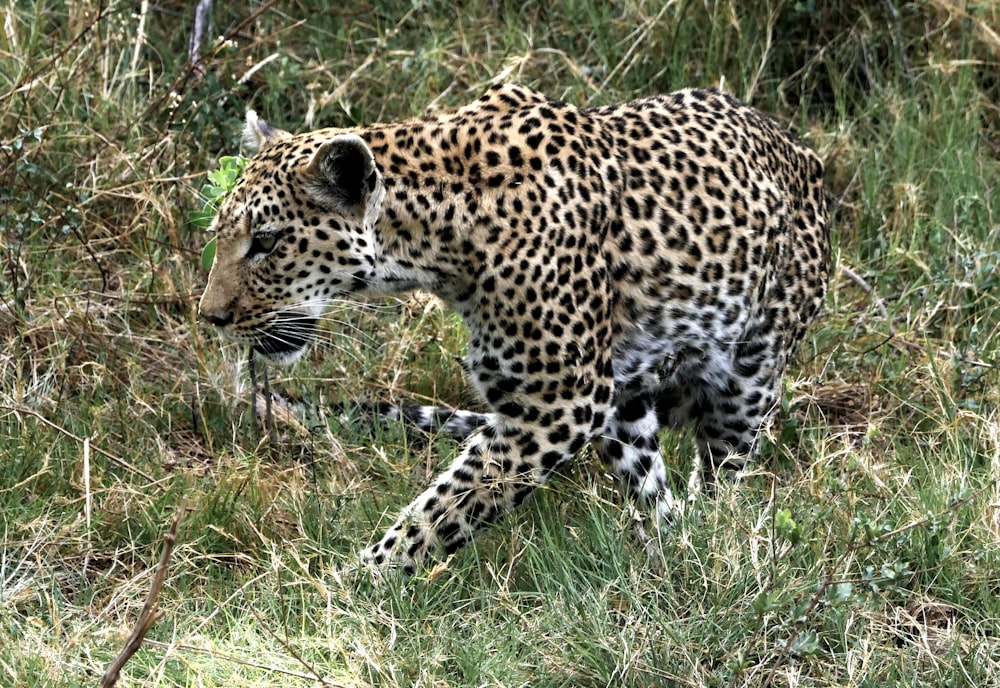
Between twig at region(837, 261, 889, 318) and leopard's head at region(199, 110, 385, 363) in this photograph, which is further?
twig at region(837, 261, 889, 318)

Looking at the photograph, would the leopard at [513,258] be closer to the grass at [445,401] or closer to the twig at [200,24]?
the grass at [445,401]

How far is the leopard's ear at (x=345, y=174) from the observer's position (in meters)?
4.98

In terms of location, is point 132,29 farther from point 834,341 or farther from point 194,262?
point 834,341

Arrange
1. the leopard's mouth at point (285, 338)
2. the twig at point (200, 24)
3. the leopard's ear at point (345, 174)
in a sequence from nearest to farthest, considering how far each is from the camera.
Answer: the leopard's ear at point (345, 174)
the leopard's mouth at point (285, 338)
the twig at point (200, 24)

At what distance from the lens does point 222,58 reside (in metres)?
7.58

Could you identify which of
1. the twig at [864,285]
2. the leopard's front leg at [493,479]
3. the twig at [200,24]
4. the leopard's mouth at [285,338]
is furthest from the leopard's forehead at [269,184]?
the twig at [864,285]

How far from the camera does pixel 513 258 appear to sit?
5164 millimetres

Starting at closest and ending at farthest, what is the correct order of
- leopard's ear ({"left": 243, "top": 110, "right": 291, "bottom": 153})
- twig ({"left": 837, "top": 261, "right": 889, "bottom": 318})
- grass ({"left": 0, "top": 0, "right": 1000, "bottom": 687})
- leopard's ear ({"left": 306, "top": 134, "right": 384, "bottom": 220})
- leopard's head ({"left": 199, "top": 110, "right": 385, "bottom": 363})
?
grass ({"left": 0, "top": 0, "right": 1000, "bottom": 687}) < leopard's ear ({"left": 306, "top": 134, "right": 384, "bottom": 220}) < leopard's head ({"left": 199, "top": 110, "right": 385, "bottom": 363}) < leopard's ear ({"left": 243, "top": 110, "right": 291, "bottom": 153}) < twig ({"left": 837, "top": 261, "right": 889, "bottom": 318})

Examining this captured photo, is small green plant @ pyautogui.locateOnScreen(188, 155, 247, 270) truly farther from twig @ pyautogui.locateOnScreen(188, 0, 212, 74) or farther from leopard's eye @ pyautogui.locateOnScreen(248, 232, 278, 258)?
twig @ pyautogui.locateOnScreen(188, 0, 212, 74)

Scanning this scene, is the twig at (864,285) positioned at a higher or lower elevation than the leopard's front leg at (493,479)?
lower

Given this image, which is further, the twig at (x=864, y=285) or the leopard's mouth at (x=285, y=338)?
the twig at (x=864, y=285)

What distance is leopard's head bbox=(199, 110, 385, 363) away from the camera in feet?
16.8

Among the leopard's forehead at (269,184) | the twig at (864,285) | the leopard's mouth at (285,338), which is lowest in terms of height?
the twig at (864,285)

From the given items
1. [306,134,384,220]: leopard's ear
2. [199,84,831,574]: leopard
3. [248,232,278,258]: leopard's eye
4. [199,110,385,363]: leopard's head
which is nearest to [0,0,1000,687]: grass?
[199,84,831,574]: leopard
